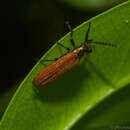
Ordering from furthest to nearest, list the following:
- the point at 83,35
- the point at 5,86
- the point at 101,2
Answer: the point at 5,86 < the point at 101,2 < the point at 83,35

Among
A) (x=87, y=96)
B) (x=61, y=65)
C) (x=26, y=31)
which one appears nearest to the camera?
(x=87, y=96)

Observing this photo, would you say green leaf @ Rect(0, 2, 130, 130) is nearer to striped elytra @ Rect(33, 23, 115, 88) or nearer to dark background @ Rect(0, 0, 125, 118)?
striped elytra @ Rect(33, 23, 115, 88)

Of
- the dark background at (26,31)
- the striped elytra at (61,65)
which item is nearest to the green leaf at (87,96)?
the striped elytra at (61,65)

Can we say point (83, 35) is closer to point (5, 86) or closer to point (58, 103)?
point (58, 103)

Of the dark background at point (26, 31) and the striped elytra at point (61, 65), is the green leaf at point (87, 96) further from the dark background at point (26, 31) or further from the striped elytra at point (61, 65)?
the dark background at point (26, 31)

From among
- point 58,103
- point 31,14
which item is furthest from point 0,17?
point 58,103

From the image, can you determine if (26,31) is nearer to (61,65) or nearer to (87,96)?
(61,65)

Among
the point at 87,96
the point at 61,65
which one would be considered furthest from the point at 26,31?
the point at 87,96

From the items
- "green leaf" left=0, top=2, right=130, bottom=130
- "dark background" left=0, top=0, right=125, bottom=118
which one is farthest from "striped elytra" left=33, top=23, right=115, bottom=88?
"dark background" left=0, top=0, right=125, bottom=118
